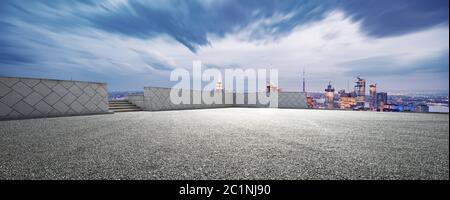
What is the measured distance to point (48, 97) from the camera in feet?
24.7

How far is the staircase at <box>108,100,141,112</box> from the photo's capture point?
10736 millimetres

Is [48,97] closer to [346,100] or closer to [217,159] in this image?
[217,159]

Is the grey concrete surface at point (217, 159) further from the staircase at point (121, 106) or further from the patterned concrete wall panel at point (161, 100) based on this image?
the patterned concrete wall panel at point (161, 100)

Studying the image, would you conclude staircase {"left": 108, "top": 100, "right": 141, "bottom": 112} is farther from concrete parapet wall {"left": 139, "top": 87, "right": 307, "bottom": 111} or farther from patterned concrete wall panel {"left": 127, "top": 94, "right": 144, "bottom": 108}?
concrete parapet wall {"left": 139, "top": 87, "right": 307, "bottom": 111}

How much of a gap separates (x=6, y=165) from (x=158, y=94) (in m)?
10.3

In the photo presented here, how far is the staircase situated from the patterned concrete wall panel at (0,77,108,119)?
4.59 ft

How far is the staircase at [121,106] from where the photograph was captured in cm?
1074

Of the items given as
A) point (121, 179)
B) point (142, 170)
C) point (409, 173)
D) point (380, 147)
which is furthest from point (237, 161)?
point (380, 147)

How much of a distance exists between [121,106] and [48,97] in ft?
13.1

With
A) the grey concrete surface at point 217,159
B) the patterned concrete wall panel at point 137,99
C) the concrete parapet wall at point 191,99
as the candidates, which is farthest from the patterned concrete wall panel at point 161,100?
the grey concrete surface at point 217,159

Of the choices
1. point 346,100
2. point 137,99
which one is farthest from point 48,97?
point 346,100

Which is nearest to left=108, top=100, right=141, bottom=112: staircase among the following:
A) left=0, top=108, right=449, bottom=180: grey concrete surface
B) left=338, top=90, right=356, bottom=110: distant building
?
left=0, top=108, right=449, bottom=180: grey concrete surface

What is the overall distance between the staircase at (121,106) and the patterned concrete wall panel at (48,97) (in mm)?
1399
